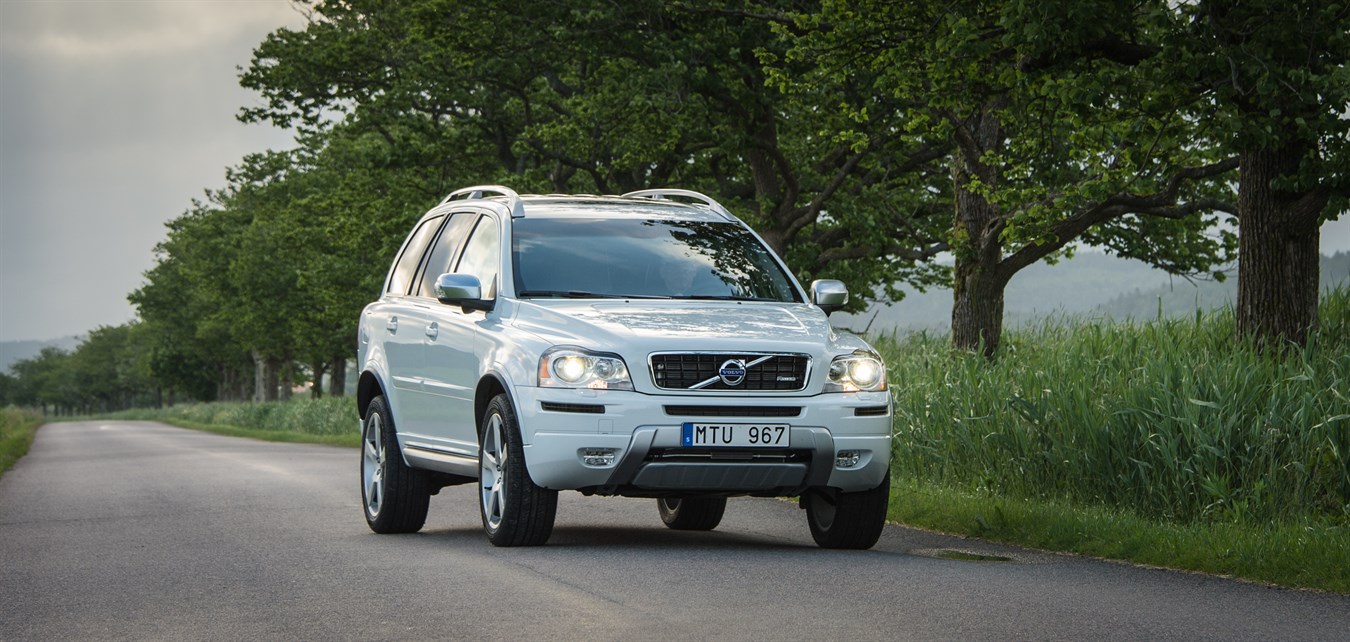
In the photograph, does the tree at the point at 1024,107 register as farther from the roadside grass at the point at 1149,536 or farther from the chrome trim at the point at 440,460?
the chrome trim at the point at 440,460

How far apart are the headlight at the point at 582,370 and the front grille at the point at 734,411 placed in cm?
28

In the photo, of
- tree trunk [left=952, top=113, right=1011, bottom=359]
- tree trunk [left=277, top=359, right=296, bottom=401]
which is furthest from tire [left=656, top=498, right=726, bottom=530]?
tree trunk [left=277, top=359, right=296, bottom=401]

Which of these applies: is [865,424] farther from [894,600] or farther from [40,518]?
[40,518]

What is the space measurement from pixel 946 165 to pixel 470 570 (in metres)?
24.2

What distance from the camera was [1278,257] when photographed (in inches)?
545

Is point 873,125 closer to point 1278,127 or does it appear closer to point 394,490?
point 1278,127

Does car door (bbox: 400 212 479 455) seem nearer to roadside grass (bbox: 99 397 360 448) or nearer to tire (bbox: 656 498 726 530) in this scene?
tire (bbox: 656 498 726 530)

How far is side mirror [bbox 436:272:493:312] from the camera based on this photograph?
377 inches

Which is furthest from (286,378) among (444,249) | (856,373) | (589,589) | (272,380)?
(589,589)

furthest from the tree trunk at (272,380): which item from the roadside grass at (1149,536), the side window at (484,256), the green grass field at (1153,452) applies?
the side window at (484,256)

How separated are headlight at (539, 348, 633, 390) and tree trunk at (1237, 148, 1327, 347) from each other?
23.2 feet

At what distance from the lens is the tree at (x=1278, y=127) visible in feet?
42.0

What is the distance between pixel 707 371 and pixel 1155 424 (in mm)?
3698

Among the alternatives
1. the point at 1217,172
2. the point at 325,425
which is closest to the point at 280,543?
the point at 1217,172
